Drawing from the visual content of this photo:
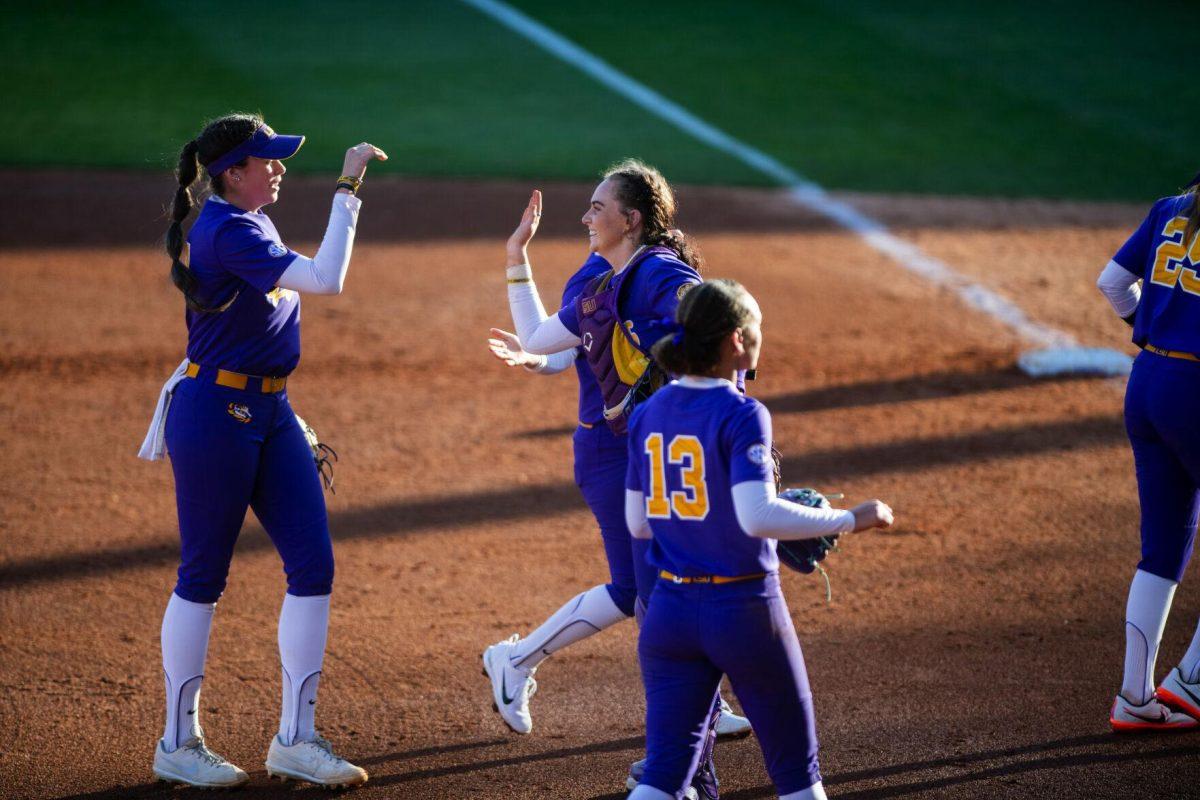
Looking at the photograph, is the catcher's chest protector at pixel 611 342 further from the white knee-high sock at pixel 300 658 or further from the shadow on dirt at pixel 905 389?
the shadow on dirt at pixel 905 389

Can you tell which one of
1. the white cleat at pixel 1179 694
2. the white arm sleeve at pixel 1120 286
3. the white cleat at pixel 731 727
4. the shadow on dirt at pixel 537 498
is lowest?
the shadow on dirt at pixel 537 498

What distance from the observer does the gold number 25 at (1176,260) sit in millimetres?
4258

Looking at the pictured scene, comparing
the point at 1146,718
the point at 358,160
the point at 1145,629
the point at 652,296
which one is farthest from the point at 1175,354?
the point at 358,160

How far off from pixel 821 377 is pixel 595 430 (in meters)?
4.68

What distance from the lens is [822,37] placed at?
18.5 meters

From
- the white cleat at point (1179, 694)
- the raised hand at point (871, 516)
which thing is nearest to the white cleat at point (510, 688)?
the raised hand at point (871, 516)

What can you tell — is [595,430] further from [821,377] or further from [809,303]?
[809,303]

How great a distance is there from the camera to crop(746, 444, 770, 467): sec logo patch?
3168 millimetres

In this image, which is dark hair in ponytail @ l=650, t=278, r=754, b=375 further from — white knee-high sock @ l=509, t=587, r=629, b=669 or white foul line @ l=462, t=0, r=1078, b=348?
white foul line @ l=462, t=0, r=1078, b=348

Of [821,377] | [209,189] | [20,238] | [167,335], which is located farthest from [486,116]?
[209,189]

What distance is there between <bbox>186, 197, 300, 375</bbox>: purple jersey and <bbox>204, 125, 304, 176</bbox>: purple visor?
0.12 m

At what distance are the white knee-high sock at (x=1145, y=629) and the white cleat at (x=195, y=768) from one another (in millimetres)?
3116

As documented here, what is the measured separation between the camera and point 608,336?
13.4 feet

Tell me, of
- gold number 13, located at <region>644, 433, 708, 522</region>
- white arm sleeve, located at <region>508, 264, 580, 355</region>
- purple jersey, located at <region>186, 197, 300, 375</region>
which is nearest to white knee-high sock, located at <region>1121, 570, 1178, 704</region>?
gold number 13, located at <region>644, 433, 708, 522</region>
